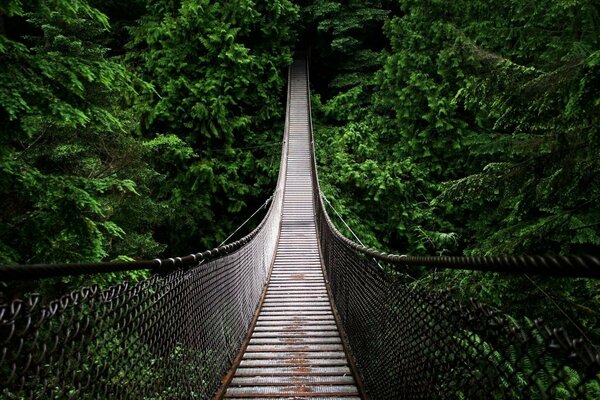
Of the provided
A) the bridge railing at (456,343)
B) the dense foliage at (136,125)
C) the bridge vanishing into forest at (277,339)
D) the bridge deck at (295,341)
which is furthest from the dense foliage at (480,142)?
the dense foliage at (136,125)

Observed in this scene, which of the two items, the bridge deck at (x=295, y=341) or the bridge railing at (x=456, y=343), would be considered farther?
the bridge deck at (x=295, y=341)

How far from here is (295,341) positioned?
3912mm

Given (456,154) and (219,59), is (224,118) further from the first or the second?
(456,154)

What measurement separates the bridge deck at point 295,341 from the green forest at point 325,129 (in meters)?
1.43

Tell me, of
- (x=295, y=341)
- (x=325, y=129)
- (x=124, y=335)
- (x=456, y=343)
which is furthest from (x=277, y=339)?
(x=325, y=129)

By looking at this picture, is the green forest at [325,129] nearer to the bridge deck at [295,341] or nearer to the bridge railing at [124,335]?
the bridge railing at [124,335]

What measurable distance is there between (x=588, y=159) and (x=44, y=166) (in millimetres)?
5778

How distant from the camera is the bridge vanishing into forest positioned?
0.96 meters

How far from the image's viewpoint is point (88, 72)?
11.0 feet

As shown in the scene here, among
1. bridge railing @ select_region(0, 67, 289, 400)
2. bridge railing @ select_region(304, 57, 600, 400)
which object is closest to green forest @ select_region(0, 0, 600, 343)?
bridge railing @ select_region(304, 57, 600, 400)

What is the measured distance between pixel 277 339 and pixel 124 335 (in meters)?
2.71

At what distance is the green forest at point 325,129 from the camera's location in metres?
3.23

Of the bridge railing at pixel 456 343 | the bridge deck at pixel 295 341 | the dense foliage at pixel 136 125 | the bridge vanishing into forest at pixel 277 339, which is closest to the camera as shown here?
the bridge railing at pixel 456 343

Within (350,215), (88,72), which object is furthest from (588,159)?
(350,215)
